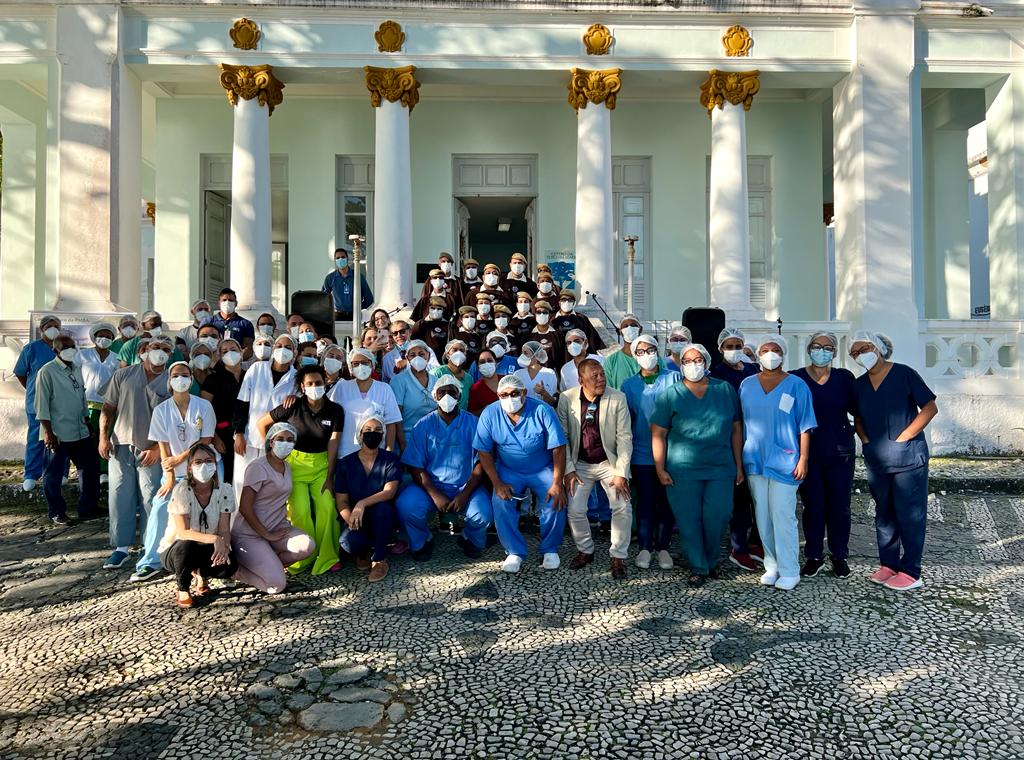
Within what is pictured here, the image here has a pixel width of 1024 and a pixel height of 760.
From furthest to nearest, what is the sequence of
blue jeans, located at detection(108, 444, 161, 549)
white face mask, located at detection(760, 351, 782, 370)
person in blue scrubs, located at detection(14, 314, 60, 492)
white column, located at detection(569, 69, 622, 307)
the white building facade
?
white column, located at detection(569, 69, 622, 307), the white building facade, person in blue scrubs, located at detection(14, 314, 60, 492), blue jeans, located at detection(108, 444, 161, 549), white face mask, located at detection(760, 351, 782, 370)

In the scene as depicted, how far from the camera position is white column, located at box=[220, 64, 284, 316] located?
10203 mm

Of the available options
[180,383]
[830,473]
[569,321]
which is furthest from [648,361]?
[180,383]

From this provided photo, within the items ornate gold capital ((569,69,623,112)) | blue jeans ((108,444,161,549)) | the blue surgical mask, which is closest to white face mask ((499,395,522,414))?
the blue surgical mask

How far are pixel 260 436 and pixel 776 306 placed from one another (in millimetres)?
10510

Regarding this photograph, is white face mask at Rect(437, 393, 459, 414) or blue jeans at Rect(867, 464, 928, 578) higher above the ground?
white face mask at Rect(437, 393, 459, 414)

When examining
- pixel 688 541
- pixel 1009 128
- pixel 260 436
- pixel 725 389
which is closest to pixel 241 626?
pixel 260 436

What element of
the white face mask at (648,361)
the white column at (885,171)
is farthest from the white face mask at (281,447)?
the white column at (885,171)

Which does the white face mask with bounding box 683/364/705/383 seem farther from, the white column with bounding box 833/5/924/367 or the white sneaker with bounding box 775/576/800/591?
the white column with bounding box 833/5/924/367

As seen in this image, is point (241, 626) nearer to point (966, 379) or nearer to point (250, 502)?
point (250, 502)

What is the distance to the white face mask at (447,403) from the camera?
18.1 feet

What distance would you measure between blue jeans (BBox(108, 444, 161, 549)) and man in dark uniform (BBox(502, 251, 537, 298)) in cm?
465

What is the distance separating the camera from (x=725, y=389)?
501 cm

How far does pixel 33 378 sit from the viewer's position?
7.38 m

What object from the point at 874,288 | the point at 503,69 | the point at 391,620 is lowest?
the point at 391,620
